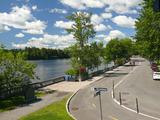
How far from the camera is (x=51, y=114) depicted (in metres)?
24.2

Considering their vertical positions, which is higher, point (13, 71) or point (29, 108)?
point (13, 71)

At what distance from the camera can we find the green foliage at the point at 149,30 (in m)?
51.2

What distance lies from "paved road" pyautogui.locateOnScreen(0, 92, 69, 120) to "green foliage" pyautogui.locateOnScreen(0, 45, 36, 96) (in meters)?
4.42

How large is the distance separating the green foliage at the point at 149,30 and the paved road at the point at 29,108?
75.0ft

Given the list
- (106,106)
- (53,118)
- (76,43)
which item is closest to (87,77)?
(76,43)

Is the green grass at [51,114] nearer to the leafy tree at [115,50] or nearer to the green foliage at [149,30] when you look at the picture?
the green foliage at [149,30]

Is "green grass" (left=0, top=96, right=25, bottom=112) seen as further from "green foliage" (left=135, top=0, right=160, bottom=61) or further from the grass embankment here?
"green foliage" (left=135, top=0, right=160, bottom=61)

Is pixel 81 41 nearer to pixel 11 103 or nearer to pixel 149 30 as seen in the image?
pixel 149 30

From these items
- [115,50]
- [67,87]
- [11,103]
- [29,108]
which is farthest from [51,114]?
[115,50]

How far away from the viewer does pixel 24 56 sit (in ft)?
132

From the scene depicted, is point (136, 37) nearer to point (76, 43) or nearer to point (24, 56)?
point (76, 43)

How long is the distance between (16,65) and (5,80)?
2.53 meters

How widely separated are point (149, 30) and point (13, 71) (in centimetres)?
2586

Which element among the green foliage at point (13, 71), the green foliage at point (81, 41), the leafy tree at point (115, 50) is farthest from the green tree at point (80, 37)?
the leafy tree at point (115, 50)
